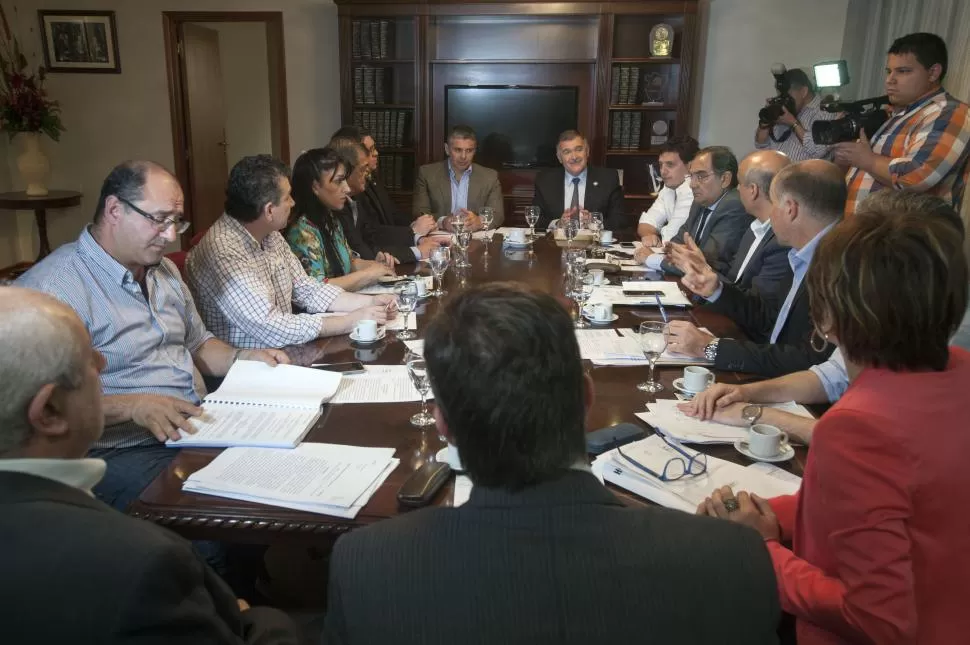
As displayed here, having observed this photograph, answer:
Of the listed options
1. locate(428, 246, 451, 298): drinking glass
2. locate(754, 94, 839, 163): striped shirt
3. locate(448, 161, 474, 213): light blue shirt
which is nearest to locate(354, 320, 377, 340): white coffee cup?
locate(428, 246, 451, 298): drinking glass

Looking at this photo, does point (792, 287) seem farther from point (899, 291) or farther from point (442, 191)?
point (442, 191)

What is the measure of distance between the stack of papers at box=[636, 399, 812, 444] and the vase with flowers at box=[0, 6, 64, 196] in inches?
207

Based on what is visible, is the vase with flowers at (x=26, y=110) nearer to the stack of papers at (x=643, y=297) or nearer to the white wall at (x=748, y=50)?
the stack of papers at (x=643, y=297)

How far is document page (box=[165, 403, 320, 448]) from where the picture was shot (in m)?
1.47

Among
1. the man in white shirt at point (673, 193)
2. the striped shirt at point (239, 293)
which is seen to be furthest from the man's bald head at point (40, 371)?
the man in white shirt at point (673, 193)

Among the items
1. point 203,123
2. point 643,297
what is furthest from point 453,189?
point 203,123

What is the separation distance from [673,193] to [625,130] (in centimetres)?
111

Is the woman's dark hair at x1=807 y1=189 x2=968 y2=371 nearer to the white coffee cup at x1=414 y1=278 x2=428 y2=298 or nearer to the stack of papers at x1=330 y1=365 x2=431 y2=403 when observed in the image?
the stack of papers at x1=330 y1=365 x2=431 y2=403

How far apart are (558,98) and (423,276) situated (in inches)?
116

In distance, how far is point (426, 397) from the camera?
1.66 metres

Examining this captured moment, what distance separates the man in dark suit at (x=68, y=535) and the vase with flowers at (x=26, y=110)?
199 inches

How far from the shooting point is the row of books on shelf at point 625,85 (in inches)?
209

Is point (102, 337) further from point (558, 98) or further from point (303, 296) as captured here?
point (558, 98)

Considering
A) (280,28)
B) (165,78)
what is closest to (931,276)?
(280,28)
